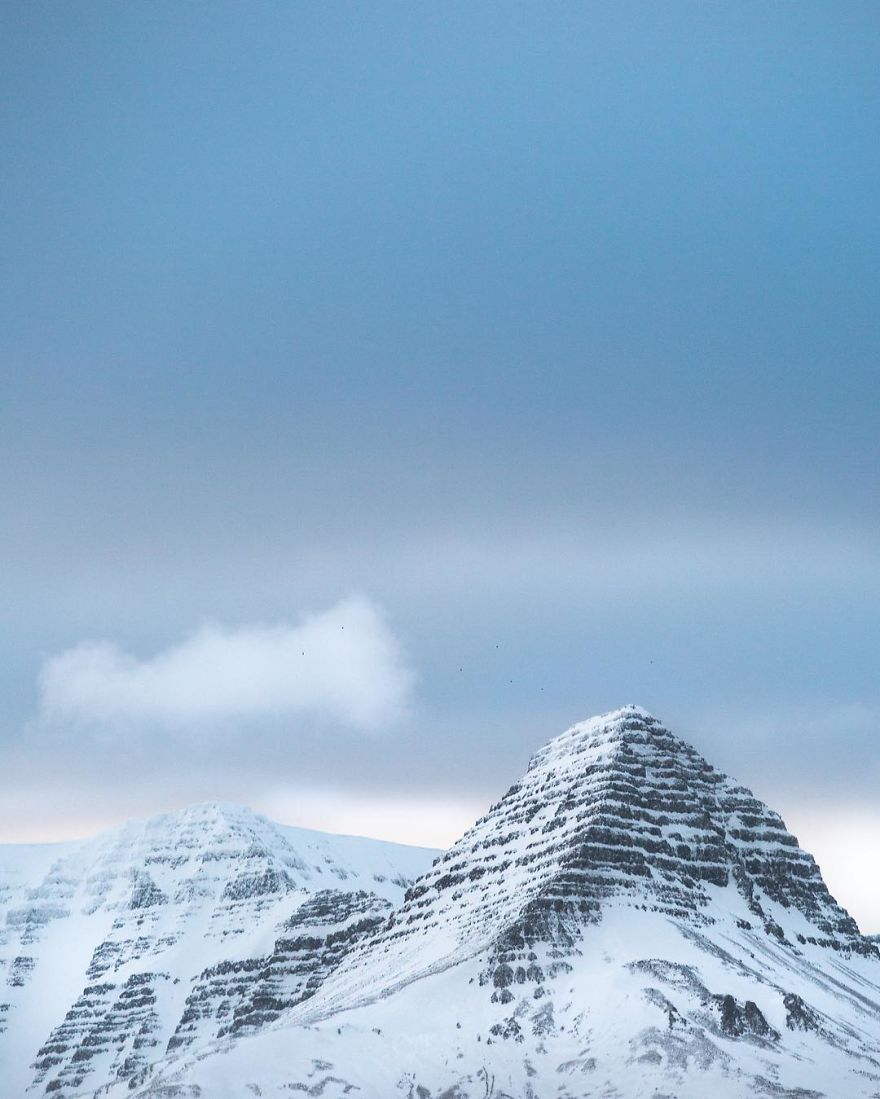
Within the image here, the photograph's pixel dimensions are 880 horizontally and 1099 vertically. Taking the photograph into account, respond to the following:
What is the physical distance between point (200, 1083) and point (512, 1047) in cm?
3364

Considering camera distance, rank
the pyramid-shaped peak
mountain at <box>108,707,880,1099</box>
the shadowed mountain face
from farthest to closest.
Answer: the pyramid-shaped peak → the shadowed mountain face → mountain at <box>108,707,880,1099</box>

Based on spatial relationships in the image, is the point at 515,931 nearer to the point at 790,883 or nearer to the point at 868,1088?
the point at 868,1088

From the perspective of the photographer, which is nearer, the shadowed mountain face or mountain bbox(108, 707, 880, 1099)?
mountain bbox(108, 707, 880, 1099)

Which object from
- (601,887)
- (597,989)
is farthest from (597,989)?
(601,887)

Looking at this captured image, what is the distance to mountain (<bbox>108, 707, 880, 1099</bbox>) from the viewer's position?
12512 cm

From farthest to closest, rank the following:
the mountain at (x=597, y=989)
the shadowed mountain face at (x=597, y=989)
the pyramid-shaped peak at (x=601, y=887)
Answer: the pyramid-shaped peak at (x=601, y=887) < the shadowed mountain face at (x=597, y=989) < the mountain at (x=597, y=989)

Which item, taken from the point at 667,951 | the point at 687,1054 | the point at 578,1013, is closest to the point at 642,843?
the point at 667,951

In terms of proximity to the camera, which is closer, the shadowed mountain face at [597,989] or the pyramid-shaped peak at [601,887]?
the shadowed mountain face at [597,989]

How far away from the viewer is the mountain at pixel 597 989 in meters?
125

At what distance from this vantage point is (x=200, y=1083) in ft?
397

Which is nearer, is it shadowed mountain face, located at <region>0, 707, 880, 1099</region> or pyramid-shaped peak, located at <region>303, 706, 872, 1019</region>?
shadowed mountain face, located at <region>0, 707, 880, 1099</region>

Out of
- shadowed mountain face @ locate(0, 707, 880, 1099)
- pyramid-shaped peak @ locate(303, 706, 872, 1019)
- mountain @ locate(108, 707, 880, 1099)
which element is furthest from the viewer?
pyramid-shaped peak @ locate(303, 706, 872, 1019)

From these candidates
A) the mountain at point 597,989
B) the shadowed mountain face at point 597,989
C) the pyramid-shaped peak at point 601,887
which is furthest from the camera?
the pyramid-shaped peak at point 601,887

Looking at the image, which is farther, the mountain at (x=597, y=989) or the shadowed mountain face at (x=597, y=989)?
the shadowed mountain face at (x=597, y=989)
